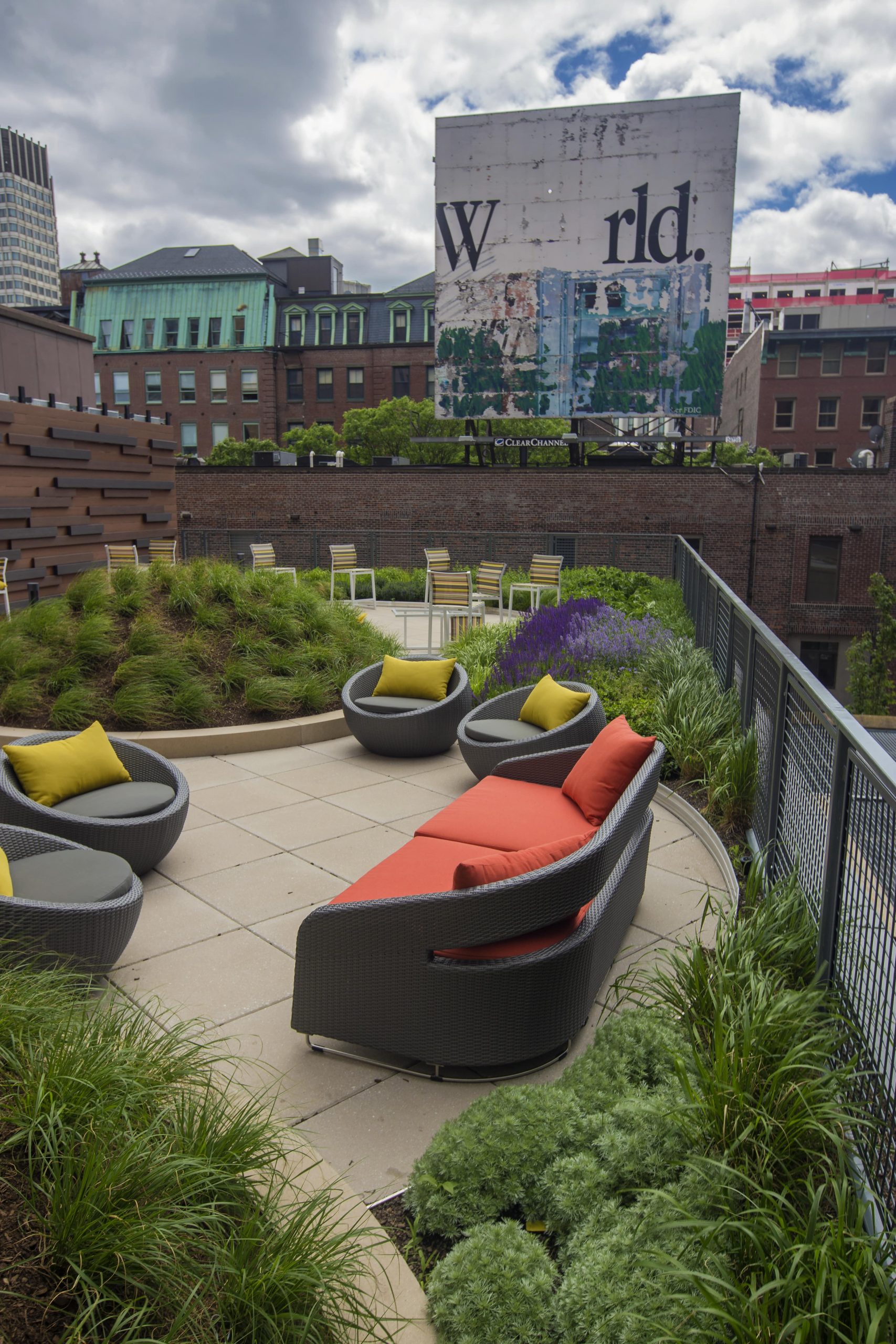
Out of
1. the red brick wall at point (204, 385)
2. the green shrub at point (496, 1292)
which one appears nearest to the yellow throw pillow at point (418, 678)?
the green shrub at point (496, 1292)

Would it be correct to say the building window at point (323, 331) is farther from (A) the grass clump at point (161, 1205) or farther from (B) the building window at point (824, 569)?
(A) the grass clump at point (161, 1205)

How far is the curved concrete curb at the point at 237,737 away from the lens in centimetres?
764

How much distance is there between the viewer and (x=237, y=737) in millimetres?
7910

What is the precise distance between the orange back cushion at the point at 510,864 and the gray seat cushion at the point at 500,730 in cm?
294

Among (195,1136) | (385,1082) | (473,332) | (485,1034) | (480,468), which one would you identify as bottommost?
(385,1082)

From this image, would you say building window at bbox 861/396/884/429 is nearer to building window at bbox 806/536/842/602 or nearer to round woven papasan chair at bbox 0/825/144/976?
building window at bbox 806/536/842/602

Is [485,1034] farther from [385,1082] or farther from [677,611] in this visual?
[677,611]

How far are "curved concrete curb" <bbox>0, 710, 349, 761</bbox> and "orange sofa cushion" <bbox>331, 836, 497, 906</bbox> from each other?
3.77 meters

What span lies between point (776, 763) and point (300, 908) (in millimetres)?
2568

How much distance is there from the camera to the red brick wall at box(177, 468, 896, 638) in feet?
96.8

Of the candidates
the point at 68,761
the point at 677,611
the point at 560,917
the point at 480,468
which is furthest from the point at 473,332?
the point at 560,917

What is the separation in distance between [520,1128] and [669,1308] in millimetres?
779

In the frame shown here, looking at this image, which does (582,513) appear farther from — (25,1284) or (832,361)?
(832,361)

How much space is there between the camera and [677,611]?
43.3 ft
